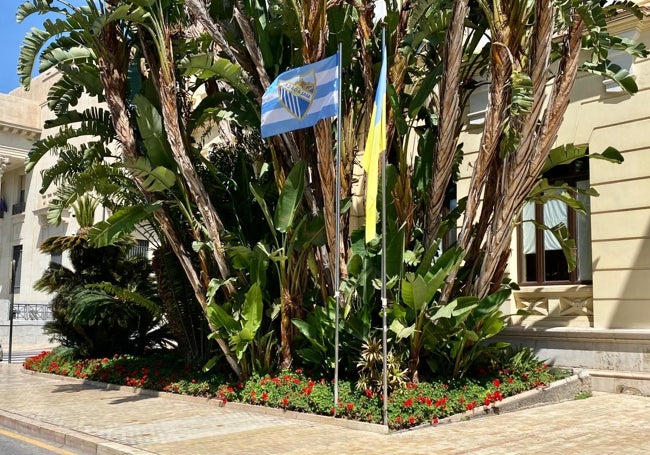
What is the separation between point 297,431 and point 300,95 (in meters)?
5.04

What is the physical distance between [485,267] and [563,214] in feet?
13.4

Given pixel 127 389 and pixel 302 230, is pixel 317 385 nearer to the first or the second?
pixel 302 230

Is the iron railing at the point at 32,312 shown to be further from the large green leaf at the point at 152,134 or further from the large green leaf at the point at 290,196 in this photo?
the large green leaf at the point at 290,196

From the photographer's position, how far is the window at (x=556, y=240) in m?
13.4

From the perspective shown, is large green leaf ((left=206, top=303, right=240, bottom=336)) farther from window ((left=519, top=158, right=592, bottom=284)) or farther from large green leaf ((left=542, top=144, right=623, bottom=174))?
window ((left=519, top=158, right=592, bottom=284))

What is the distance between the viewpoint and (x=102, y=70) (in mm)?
12820

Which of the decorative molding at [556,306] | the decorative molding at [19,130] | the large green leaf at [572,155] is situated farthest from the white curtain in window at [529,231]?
the decorative molding at [19,130]

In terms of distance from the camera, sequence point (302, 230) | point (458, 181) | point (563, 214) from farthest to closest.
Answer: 1. point (458, 181)
2. point (563, 214)
3. point (302, 230)

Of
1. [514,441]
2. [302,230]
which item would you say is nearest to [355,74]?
[302,230]

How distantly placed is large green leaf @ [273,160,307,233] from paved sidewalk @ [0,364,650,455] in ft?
10.2

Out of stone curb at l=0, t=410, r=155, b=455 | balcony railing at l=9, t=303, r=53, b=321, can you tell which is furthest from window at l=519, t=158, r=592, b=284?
balcony railing at l=9, t=303, r=53, b=321

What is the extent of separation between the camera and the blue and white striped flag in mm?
10617

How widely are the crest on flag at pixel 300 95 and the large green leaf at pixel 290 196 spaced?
837mm

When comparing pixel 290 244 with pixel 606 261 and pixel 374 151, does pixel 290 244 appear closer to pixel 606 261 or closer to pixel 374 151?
pixel 374 151
